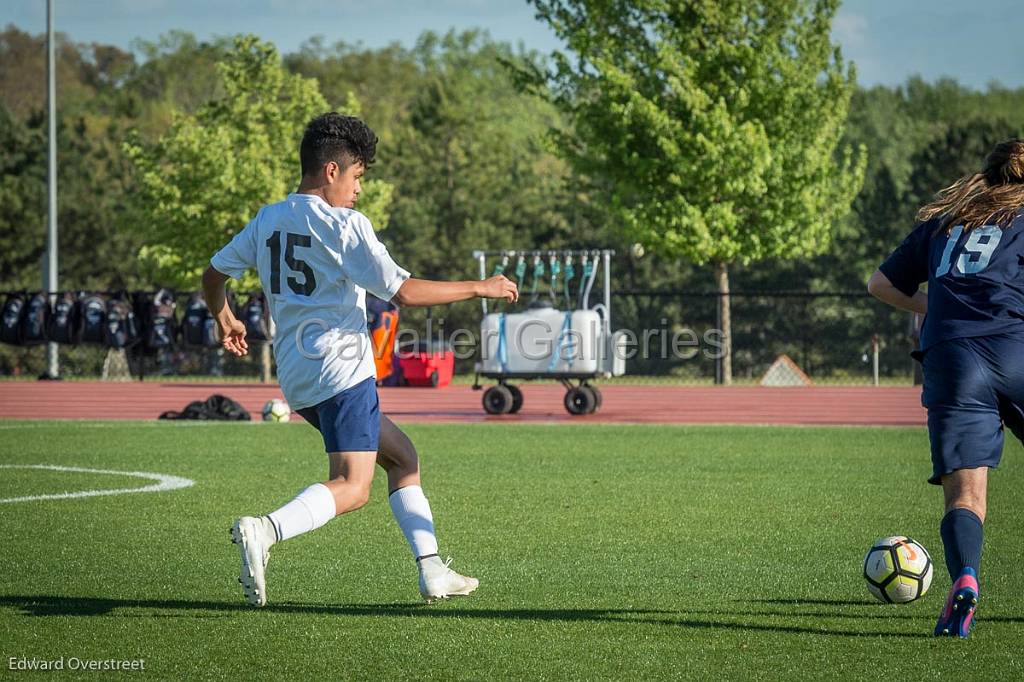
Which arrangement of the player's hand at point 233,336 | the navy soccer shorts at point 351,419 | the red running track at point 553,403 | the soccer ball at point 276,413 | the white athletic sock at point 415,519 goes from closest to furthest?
the navy soccer shorts at point 351,419, the white athletic sock at point 415,519, the player's hand at point 233,336, the soccer ball at point 276,413, the red running track at point 553,403

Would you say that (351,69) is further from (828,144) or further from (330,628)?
(330,628)

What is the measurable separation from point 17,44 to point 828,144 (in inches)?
2643

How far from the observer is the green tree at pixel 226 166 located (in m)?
34.4

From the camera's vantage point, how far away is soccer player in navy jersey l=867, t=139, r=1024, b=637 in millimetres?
5562

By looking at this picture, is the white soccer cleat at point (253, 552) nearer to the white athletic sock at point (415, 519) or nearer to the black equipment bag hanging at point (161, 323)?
the white athletic sock at point (415, 519)

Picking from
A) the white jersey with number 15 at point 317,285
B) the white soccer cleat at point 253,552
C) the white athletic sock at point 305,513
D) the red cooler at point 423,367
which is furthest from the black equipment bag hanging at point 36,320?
the white soccer cleat at point 253,552

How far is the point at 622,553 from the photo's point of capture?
25.2ft

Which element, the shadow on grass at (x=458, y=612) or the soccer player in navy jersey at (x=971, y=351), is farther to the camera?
the shadow on grass at (x=458, y=612)

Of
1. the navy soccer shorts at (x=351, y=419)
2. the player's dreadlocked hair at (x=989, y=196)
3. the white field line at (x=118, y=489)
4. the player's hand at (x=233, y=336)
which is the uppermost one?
the player's dreadlocked hair at (x=989, y=196)

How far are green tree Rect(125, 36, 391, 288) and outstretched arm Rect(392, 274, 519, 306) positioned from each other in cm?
2870

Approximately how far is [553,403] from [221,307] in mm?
17591

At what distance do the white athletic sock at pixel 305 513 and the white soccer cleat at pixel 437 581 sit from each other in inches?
21.2

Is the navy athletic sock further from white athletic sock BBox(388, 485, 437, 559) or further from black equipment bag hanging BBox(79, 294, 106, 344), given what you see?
black equipment bag hanging BBox(79, 294, 106, 344)

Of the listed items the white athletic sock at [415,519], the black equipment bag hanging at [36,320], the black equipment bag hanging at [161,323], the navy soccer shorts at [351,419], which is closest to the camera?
the navy soccer shorts at [351,419]
